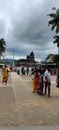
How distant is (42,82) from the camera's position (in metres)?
23.0

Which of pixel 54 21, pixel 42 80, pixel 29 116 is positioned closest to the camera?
pixel 29 116

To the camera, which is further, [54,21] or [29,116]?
[54,21]

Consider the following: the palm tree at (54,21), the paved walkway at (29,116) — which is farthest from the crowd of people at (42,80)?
the palm tree at (54,21)

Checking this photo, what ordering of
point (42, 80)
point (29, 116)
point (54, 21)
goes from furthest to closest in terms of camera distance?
point (54, 21), point (42, 80), point (29, 116)

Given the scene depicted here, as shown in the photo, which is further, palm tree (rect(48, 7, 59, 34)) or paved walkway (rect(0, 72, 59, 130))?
palm tree (rect(48, 7, 59, 34))

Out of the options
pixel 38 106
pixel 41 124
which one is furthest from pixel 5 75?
pixel 41 124

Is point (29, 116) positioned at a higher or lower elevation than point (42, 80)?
lower

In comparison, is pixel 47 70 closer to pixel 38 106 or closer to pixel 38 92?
pixel 38 92

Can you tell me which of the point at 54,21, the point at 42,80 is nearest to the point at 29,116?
the point at 42,80

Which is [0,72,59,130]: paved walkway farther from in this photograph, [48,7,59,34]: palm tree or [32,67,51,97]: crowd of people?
[48,7,59,34]: palm tree

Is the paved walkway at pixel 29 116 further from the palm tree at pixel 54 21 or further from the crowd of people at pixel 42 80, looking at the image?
the palm tree at pixel 54 21

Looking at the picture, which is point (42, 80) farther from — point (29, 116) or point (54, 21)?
point (54, 21)

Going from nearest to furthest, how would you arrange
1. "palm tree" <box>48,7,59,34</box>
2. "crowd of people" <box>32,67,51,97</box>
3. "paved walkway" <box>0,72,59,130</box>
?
"paved walkway" <box>0,72,59,130</box> → "crowd of people" <box>32,67,51,97</box> → "palm tree" <box>48,7,59,34</box>

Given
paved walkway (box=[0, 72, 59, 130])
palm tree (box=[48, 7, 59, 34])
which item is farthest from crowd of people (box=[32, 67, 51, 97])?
palm tree (box=[48, 7, 59, 34])
